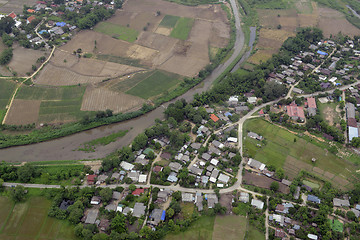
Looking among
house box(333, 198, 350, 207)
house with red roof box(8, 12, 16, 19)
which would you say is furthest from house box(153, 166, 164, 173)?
house with red roof box(8, 12, 16, 19)

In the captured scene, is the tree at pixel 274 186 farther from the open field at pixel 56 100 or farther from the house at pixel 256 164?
the open field at pixel 56 100

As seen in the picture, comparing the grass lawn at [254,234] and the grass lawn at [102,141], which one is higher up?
the grass lawn at [254,234]

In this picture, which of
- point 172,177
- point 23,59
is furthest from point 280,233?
point 23,59

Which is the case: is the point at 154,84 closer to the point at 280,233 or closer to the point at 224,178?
the point at 224,178

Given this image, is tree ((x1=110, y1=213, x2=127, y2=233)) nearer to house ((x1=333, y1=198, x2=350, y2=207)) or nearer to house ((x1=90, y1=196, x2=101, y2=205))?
house ((x1=90, y1=196, x2=101, y2=205))

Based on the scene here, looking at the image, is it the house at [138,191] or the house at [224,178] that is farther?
the house at [224,178]

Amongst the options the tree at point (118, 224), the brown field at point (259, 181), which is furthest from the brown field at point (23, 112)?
the brown field at point (259, 181)

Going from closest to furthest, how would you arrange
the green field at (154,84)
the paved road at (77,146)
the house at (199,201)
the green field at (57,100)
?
the house at (199,201), the paved road at (77,146), the green field at (57,100), the green field at (154,84)
